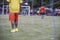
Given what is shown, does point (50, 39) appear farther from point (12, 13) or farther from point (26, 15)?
point (26, 15)

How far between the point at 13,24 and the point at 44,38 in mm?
720

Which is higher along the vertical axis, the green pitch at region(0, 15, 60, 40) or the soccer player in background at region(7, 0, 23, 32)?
the soccer player in background at region(7, 0, 23, 32)

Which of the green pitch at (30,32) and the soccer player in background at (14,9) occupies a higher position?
the soccer player in background at (14,9)

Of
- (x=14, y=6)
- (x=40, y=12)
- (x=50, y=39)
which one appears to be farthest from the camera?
(x=40, y=12)

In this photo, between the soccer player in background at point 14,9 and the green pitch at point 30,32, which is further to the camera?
the soccer player in background at point 14,9

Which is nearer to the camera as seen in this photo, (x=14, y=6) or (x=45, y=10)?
(x=14, y=6)

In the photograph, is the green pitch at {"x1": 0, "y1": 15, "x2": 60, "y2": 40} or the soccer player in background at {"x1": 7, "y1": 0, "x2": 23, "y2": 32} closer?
the green pitch at {"x1": 0, "y1": 15, "x2": 60, "y2": 40}

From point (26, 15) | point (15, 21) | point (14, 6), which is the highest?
point (14, 6)

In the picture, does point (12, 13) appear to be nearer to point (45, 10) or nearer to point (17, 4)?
point (17, 4)

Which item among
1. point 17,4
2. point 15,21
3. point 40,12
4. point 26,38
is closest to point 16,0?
point 17,4

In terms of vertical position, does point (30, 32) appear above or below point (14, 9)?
below

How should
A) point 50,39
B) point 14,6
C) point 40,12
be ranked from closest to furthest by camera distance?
point 50,39, point 14,6, point 40,12

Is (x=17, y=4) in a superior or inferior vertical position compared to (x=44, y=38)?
superior

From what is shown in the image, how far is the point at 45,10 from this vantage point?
270 inches
